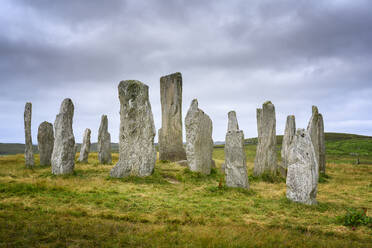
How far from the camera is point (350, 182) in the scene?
1508cm

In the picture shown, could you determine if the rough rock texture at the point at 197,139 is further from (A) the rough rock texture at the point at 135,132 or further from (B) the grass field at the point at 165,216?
(B) the grass field at the point at 165,216

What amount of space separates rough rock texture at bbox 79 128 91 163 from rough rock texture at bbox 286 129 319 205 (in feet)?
53.5

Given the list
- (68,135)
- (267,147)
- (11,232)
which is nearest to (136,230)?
(11,232)

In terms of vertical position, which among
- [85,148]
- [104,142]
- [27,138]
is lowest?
[85,148]

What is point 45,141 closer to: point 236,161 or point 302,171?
point 236,161

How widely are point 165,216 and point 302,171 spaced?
5244 millimetres

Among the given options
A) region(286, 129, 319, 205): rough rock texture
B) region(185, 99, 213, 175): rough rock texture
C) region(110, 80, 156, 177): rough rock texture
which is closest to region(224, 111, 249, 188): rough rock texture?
region(286, 129, 319, 205): rough rock texture

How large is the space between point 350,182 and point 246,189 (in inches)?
322

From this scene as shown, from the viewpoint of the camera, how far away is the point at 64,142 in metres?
13.7

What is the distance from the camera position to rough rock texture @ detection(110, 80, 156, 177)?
42.2ft

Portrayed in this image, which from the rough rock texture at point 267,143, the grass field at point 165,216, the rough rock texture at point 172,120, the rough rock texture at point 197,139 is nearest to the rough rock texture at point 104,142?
the rough rock texture at point 172,120

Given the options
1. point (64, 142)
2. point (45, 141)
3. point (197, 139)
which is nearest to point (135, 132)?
point (197, 139)

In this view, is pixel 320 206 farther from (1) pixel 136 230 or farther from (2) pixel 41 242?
(2) pixel 41 242

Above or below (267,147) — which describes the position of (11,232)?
below
